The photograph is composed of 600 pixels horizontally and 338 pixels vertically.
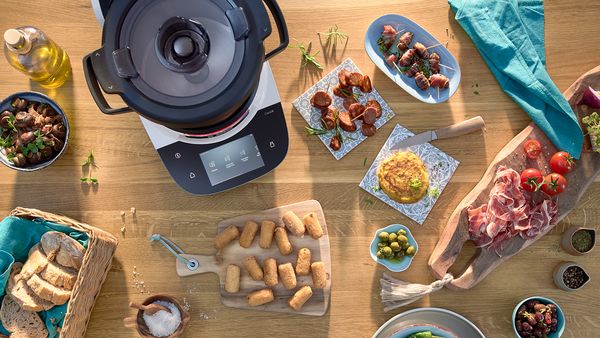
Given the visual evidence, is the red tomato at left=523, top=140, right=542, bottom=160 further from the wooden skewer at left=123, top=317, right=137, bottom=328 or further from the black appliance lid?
the wooden skewer at left=123, top=317, right=137, bottom=328

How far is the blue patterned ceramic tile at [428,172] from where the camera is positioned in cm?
198

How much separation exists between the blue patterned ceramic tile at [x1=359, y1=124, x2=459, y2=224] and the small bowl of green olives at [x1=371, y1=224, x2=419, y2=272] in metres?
0.09

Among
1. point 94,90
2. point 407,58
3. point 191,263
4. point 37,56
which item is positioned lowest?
point 191,263

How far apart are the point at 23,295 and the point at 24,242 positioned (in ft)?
0.63

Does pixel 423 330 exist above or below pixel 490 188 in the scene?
below

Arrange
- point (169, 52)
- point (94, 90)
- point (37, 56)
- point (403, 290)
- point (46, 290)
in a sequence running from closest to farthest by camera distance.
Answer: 1. point (169, 52)
2. point (94, 90)
3. point (46, 290)
4. point (37, 56)
5. point (403, 290)

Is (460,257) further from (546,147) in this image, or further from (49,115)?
(49,115)

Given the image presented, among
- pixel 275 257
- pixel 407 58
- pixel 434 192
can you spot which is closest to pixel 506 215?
pixel 434 192

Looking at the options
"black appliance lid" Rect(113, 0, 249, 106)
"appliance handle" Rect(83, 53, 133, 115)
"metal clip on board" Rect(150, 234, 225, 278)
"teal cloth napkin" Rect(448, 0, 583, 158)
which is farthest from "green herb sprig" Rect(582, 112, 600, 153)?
"appliance handle" Rect(83, 53, 133, 115)

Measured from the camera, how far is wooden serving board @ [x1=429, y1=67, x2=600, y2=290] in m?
1.94

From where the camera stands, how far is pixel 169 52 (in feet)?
3.98

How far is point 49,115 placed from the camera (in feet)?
6.12

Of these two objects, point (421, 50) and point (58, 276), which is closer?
point (58, 276)

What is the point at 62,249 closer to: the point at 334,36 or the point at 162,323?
the point at 162,323
